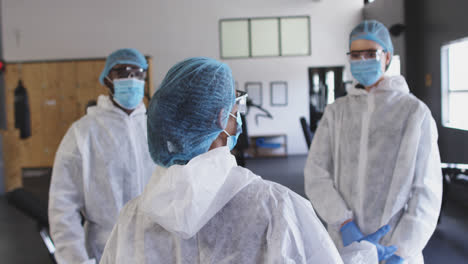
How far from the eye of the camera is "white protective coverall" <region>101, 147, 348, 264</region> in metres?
0.73

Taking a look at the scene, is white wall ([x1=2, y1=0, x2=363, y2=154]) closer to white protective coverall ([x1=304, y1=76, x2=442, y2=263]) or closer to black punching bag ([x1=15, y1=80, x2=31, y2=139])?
black punching bag ([x1=15, y1=80, x2=31, y2=139])

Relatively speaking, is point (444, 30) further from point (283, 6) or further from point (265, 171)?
point (283, 6)

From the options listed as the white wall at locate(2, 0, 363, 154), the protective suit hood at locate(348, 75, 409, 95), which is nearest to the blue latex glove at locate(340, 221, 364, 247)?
the protective suit hood at locate(348, 75, 409, 95)

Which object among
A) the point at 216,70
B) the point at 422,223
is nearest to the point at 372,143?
the point at 422,223

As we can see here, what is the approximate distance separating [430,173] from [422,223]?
188 mm

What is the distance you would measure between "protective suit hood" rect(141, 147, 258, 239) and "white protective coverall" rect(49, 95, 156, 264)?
83cm

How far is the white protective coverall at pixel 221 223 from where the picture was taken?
73 cm

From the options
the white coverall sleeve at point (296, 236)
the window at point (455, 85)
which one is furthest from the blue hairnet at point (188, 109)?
the window at point (455, 85)

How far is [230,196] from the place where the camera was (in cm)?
77

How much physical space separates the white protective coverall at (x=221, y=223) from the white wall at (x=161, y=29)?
770 cm

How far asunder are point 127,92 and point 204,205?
116 centimetres

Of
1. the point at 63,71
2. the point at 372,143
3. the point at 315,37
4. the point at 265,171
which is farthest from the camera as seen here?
the point at 315,37

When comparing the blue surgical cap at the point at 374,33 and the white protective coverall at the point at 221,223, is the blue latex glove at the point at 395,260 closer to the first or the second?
the white protective coverall at the point at 221,223

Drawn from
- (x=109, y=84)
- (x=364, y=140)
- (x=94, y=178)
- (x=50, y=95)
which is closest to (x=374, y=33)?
(x=364, y=140)
